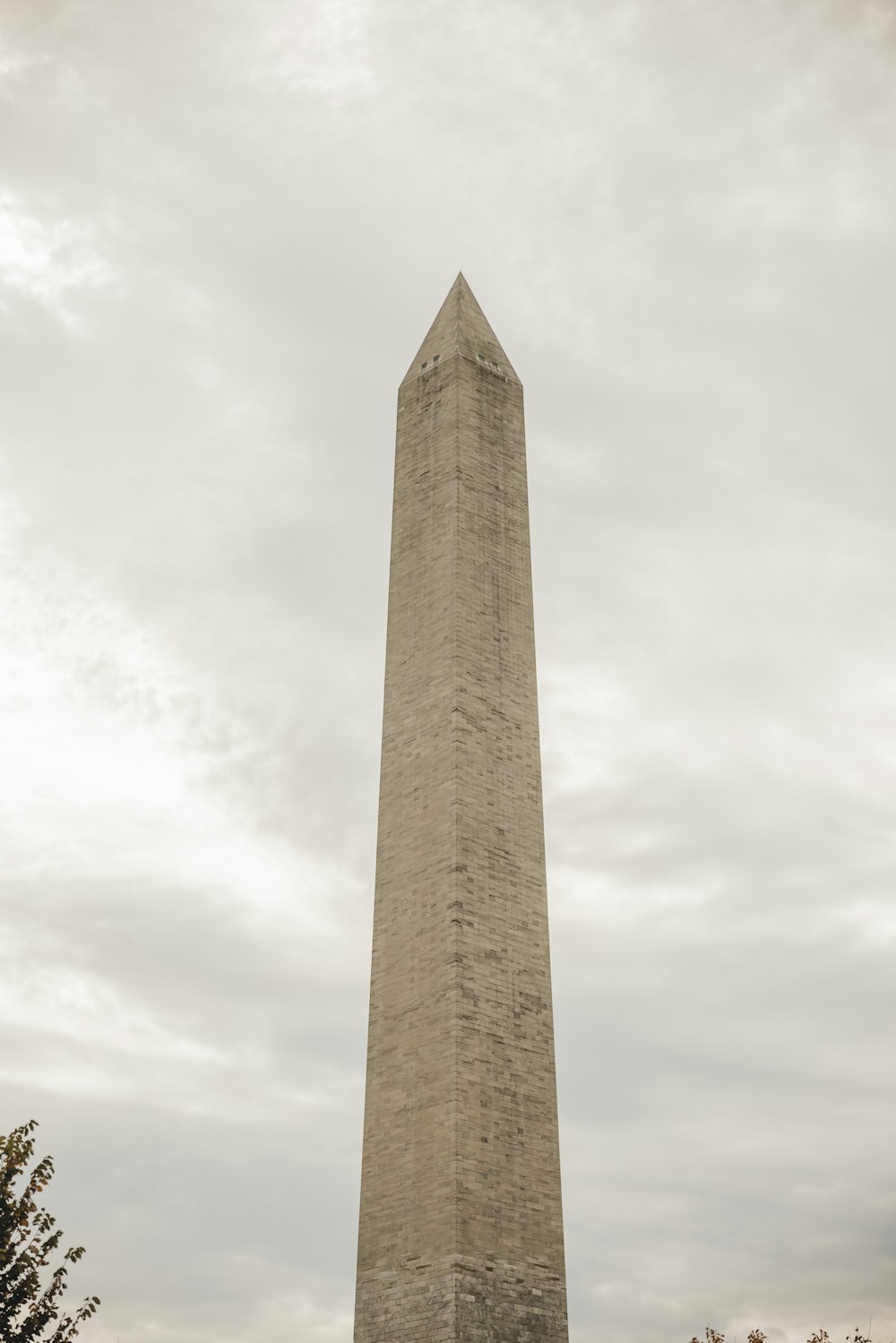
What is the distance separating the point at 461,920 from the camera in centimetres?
2825

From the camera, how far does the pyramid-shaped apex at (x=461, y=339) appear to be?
3488 cm

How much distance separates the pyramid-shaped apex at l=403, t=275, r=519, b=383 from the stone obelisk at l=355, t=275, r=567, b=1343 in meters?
0.11

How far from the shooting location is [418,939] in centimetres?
2884

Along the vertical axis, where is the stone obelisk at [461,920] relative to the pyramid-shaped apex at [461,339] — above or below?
below

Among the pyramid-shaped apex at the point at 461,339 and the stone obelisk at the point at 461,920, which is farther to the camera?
the pyramid-shaped apex at the point at 461,339

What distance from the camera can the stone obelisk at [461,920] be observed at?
86.6 ft

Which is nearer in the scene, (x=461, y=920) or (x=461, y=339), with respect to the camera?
(x=461, y=920)

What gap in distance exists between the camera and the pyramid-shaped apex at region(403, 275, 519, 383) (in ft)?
114

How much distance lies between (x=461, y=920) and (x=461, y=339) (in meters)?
13.7

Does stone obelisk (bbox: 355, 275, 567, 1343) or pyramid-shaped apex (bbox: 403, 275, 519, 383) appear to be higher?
pyramid-shaped apex (bbox: 403, 275, 519, 383)

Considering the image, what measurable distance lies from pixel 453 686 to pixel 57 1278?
12769mm

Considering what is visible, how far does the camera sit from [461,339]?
3478 centimetres

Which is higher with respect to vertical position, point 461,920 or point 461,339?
point 461,339

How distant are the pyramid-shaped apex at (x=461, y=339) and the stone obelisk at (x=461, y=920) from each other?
0.36 ft
